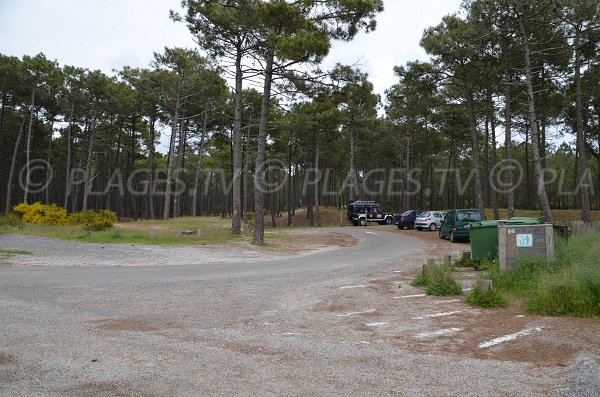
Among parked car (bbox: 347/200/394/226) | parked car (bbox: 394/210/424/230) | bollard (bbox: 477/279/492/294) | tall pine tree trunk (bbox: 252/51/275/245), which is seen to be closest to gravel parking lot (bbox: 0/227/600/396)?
bollard (bbox: 477/279/492/294)

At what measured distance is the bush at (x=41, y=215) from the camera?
103ft

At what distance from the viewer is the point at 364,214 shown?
44.4m

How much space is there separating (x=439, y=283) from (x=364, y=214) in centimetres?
3539

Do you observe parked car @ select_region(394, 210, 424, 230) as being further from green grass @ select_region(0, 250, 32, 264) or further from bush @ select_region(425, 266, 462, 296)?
bush @ select_region(425, 266, 462, 296)

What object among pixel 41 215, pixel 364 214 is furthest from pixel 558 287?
pixel 364 214

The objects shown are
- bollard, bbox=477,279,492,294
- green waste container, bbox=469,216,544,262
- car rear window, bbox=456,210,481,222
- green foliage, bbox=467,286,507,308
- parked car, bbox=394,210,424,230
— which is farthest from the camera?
parked car, bbox=394,210,424,230

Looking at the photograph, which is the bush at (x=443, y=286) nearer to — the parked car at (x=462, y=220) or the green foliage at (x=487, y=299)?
the green foliage at (x=487, y=299)

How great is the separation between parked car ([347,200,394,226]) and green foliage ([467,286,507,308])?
36254mm

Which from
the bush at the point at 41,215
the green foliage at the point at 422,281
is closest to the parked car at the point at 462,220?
the green foliage at the point at 422,281

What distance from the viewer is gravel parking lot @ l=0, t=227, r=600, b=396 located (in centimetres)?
424

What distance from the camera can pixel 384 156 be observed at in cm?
5850

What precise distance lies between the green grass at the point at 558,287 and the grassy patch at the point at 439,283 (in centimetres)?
82

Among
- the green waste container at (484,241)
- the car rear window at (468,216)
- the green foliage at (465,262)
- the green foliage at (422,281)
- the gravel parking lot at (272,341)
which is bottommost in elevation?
the gravel parking lot at (272,341)

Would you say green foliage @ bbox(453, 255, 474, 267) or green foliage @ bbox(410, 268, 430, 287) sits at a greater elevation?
green foliage @ bbox(453, 255, 474, 267)
